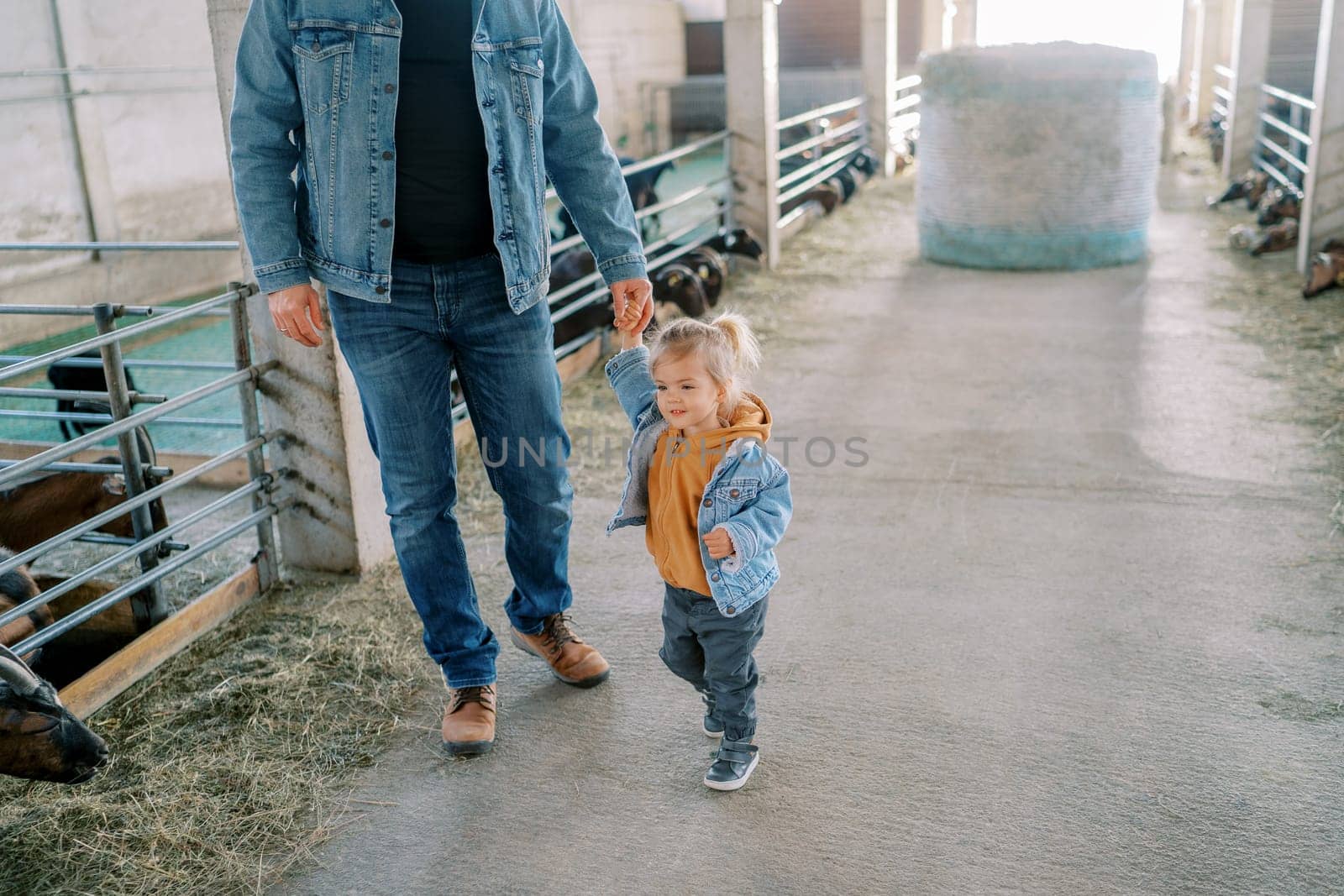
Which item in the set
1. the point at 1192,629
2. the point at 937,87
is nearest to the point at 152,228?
the point at 937,87

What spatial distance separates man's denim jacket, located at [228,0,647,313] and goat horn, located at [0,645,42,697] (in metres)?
0.85

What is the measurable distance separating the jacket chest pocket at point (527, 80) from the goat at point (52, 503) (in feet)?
6.29

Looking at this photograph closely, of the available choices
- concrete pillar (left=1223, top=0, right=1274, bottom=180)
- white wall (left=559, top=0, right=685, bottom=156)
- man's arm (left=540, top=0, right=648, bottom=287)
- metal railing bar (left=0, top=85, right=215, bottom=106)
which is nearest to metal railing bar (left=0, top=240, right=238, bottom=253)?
man's arm (left=540, top=0, right=648, bottom=287)

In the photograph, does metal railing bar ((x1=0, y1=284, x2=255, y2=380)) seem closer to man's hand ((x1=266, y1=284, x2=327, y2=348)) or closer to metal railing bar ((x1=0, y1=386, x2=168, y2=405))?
metal railing bar ((x1=0, y1=386, x2=168, y2=405))

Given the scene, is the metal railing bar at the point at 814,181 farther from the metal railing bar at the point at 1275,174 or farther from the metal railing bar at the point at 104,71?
the metal railing bar at the point at 104,71

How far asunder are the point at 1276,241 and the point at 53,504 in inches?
310

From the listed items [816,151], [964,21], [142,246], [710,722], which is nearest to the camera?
[710,722]

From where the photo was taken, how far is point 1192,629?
3203 millimetres

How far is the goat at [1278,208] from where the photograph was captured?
8.89m

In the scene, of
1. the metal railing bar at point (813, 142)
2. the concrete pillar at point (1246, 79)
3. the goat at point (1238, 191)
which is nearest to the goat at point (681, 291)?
the metal railing bar at point (813, 142)

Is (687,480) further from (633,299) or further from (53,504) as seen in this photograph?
(53,504)

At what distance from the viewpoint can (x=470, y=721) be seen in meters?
2.74

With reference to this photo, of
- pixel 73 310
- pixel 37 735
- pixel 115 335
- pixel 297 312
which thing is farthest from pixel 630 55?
pixel 37 735

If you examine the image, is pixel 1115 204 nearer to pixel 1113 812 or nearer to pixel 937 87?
pixel 937 87
